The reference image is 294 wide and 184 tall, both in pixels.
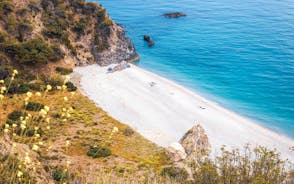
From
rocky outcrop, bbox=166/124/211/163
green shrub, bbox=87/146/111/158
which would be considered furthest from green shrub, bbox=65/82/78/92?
rocky outcrop, bbox=166/124/211/163

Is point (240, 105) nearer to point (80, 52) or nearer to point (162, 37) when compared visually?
point (80, 52)

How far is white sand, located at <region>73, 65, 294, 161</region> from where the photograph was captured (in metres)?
46.1

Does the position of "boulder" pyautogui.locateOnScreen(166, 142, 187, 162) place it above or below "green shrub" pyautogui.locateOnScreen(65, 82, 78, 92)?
below

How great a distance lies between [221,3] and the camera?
122062 millimetres

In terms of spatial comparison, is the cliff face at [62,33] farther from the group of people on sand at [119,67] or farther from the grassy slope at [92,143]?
the grassy slope at [92,143]

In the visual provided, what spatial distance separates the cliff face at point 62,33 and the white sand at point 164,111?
17.4 ft

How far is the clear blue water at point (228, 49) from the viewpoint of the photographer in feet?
195

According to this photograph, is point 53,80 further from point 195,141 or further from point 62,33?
point 195,141

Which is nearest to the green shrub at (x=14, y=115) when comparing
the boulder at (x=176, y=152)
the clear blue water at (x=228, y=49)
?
the boulder at (x=176, y=152)

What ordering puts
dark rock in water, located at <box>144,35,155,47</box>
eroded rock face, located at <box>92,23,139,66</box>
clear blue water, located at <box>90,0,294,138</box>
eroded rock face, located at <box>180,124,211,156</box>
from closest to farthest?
eroded rock face, located at <box>180,124,211,156</box> < clear blue water, located at <box>90,0,294,138</box> < eroded rock face, located at <box>92,23,139,66</box> < dark rock in water, located at <box>144,35,155,47</box>

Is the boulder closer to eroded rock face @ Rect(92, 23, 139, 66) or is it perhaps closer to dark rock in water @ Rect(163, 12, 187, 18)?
eroded rock face @ Rect(92, 23, 139, 66)

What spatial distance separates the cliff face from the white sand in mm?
5291

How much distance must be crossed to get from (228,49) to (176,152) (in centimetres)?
4990

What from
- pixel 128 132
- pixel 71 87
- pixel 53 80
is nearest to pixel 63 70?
pixel 53 80
